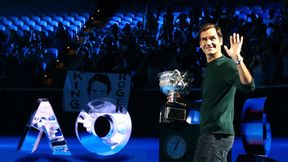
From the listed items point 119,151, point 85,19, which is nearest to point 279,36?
point 119,151

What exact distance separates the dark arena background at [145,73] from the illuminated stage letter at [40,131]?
0.43 feet

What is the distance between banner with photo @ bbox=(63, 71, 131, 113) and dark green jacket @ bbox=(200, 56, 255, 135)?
20.0 ft

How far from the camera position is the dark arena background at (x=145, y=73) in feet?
26.5

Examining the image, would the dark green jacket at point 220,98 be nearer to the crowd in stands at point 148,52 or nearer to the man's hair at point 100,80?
the crowd in stands at point 148,52

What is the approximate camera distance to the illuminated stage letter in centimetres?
827

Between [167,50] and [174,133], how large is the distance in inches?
182

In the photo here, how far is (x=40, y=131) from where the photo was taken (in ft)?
27.5

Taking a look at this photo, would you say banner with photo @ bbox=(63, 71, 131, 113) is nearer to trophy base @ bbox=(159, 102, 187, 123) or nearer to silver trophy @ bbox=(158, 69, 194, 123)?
silver trophy @ bbox=(158, 69, 194, 123)

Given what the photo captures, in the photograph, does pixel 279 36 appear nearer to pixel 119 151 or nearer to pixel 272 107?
pixel 272 107

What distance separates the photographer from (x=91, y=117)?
827 cm

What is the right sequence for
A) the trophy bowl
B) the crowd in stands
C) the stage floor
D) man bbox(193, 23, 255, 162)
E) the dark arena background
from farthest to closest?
the crowd in stands → the dark arena background → the stage floor → the trophy bowl → man bbox(193, 23, 255, 162)

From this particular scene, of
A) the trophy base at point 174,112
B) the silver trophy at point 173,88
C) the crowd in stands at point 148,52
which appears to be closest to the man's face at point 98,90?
the crowd in stands at point 148,52

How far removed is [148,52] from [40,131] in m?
3.27

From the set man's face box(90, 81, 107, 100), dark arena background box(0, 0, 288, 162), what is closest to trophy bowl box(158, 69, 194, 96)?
dark arena background box(0, 0, 288, 162)
